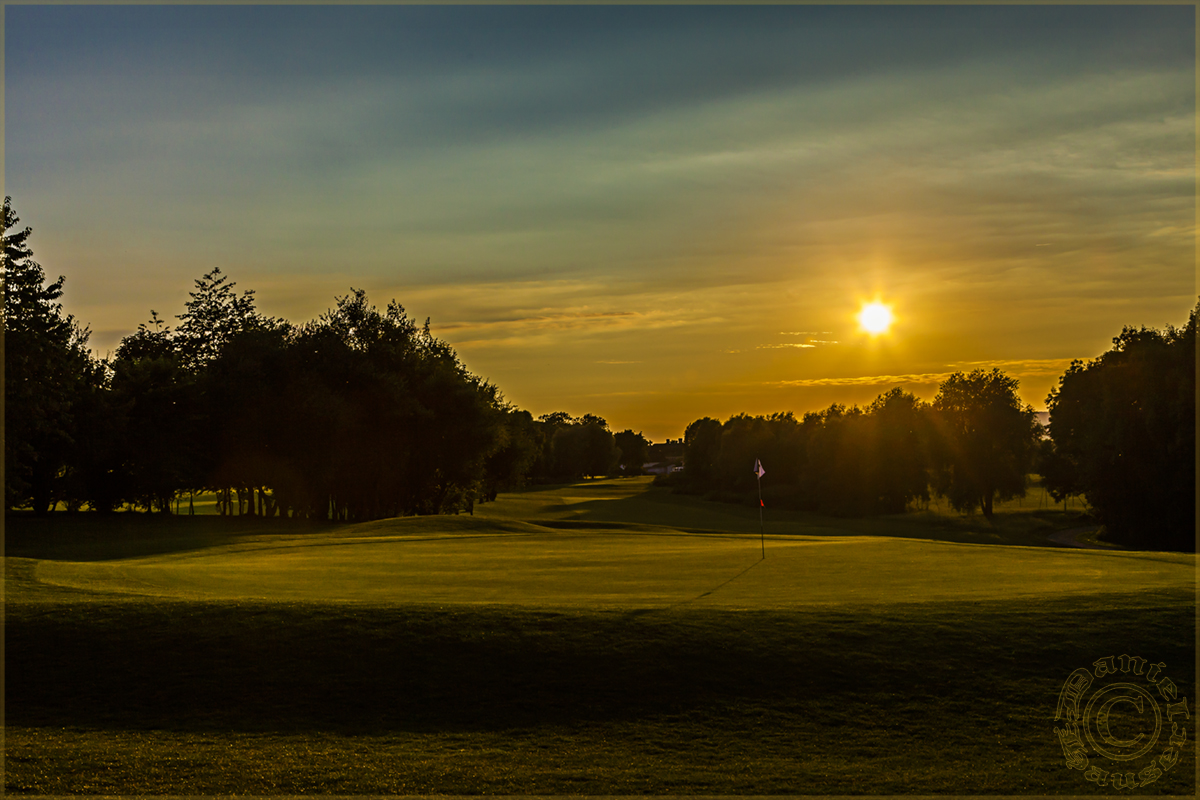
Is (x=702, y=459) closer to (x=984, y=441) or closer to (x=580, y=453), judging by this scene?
(x=580, y=453)

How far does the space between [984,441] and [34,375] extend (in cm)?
7755

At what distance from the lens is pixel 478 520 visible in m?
46.5

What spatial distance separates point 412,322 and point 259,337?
1065cm

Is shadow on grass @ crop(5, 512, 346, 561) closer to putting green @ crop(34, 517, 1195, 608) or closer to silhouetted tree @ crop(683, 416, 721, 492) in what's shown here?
putting green @ crop(34, 517, 1195, 608)

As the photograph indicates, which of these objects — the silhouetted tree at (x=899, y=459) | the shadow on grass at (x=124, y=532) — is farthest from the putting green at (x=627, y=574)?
the silhouetted tree at (x=899, y=459)

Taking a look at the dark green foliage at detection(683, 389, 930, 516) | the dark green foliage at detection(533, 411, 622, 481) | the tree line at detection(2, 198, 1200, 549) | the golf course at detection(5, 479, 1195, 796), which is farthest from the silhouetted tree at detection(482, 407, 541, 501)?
the dark green foliage at detection(533, 411, 622, 481)

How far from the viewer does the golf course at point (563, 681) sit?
9773 mm

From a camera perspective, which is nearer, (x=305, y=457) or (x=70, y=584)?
(x=70, y=584)

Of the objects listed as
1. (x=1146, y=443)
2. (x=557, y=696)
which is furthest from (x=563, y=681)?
(x=1146, y=443)

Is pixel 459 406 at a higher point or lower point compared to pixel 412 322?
lower

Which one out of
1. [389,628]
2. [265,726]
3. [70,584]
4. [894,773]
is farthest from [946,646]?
[70,584]

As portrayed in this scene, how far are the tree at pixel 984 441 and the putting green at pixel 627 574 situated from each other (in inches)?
2290

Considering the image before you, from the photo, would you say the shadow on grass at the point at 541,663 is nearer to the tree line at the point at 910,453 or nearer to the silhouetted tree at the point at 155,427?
the silhouetted tree at the point at 155,427

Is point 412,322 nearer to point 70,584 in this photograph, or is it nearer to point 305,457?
point 305,457
